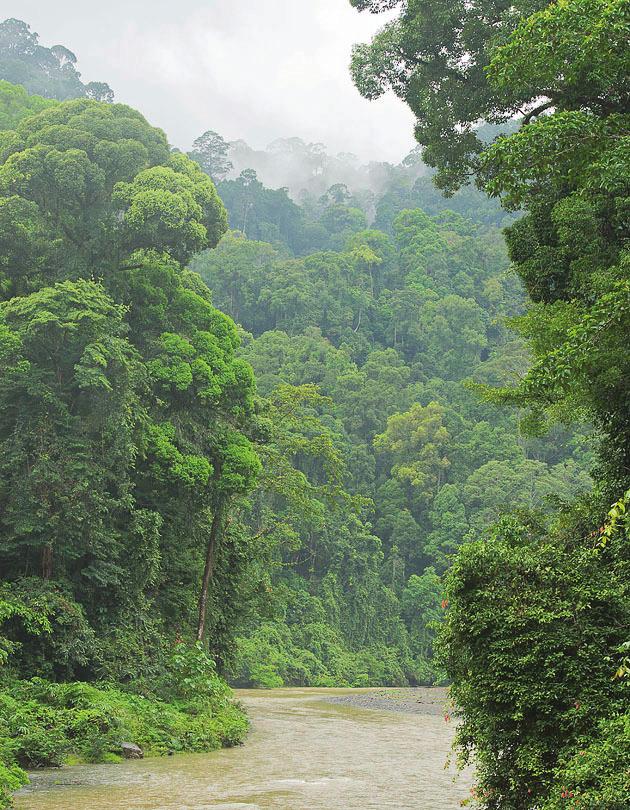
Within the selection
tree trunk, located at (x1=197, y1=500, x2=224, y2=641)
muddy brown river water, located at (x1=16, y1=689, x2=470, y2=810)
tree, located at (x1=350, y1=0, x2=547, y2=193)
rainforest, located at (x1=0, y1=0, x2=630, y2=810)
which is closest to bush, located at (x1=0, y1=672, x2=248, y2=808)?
rainforest, located at (x1=0, y1=0, x2=630, y2=810)

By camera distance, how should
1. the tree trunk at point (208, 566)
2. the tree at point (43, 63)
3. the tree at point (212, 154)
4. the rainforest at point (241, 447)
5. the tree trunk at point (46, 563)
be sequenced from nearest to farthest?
the rainforest at point (241, 447)
the tree trunk at point (46, 563)
the tree trunk at point (208, 566)
the tree at point (43, 63)
the tree at point (212, 154)

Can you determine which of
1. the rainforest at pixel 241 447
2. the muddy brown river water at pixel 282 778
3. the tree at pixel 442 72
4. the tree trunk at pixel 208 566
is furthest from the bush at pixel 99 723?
the tree at pixel 442 72

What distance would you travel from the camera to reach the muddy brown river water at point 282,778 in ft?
33.9

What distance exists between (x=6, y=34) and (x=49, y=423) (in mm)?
81321

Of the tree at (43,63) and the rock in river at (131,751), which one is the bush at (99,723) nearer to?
the rock in river at (131,751)

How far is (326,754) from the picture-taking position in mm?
15680

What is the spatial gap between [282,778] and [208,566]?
999cm

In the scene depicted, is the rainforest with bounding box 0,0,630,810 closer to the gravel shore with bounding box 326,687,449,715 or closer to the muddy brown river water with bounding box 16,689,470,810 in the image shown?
the muddy brown river water with bounding box 16,689,470,810

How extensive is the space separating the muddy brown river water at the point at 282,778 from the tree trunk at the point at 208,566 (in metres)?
2.79

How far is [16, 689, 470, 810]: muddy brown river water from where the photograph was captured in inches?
407

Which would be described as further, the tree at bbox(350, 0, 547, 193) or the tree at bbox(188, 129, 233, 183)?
the tree at bbox(188, 129, 233, 183)

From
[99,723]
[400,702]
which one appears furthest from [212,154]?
[99,723]

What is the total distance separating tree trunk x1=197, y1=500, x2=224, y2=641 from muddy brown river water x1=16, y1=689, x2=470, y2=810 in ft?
9.15

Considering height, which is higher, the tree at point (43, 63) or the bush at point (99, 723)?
the tree at point (43, 63)
